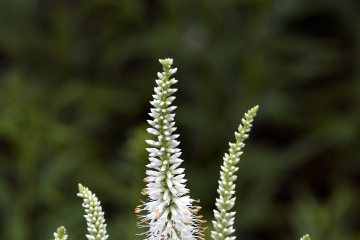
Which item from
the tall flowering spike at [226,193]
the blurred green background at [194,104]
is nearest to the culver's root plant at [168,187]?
the tall flowering spike at [226,193]

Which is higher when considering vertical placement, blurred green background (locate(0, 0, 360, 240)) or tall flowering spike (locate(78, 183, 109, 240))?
blurred green background (locate(0, 0, 360, 240))

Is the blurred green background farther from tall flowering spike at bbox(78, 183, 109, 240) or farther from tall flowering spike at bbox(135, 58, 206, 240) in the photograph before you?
tall flowering spike at bbox(78, 183, 109, 240)

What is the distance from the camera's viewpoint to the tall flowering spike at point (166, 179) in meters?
1.47

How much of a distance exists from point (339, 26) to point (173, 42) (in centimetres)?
258

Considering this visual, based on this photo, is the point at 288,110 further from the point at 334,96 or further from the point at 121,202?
the point at 121,202

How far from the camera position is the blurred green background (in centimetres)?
476

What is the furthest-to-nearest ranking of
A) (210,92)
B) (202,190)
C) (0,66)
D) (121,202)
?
(0,66) < (210,92) < (202,190) < (121,202)

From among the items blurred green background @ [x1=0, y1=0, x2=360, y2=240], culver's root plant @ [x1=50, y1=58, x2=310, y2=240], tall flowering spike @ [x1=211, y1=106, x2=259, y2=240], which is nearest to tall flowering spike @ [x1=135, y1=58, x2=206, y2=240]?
culver's root plant @ [x1=50, y1=58, x2=310, y2=240]

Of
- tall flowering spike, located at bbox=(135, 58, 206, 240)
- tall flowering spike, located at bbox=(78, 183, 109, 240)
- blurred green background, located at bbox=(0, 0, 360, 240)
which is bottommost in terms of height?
tall flowering spike, located at bbox=(78, 183, 109, 240)

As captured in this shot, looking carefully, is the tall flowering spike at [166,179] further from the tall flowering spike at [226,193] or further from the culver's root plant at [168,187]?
the tall flowering spike at [226,193]

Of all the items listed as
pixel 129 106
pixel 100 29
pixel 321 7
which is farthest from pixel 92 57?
pixel 321 7

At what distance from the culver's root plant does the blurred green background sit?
9.52ft

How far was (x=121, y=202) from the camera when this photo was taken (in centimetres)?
510

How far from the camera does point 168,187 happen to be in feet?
5.38
